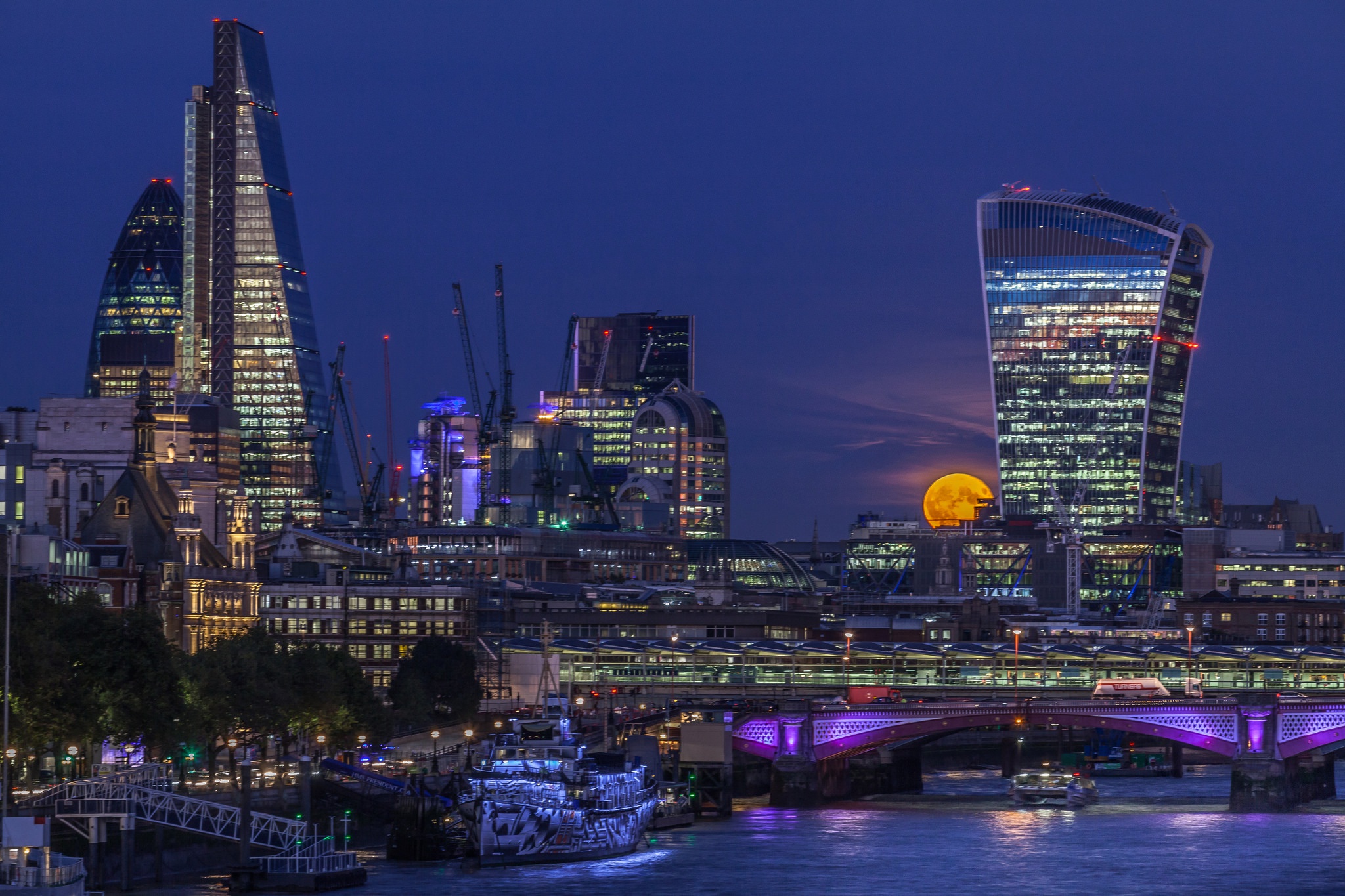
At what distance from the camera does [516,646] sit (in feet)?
634

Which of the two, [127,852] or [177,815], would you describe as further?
[177,815]

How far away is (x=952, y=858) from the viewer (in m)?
114

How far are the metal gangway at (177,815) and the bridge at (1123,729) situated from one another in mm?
44417

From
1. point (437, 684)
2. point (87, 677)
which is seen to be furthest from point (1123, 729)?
point (87, 677)

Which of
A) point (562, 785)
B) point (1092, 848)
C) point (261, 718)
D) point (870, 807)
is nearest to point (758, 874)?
point (562, 785)

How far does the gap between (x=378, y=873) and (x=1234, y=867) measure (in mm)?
35572

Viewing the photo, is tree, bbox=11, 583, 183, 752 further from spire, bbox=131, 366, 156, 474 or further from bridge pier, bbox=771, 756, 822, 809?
spire, bbox=131, 366, 156, 474

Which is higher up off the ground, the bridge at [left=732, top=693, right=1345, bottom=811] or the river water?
the bridge at [left=732, top=693, right=1345, bottom=811]

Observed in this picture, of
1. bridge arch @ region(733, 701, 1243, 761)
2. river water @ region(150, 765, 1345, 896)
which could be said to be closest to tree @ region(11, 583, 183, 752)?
river water @ region(150, 765, 1345, 896)

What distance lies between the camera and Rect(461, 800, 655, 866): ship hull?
112875 millimetres

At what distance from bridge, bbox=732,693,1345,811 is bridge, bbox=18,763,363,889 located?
4482cm

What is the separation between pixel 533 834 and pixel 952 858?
18.3 meters

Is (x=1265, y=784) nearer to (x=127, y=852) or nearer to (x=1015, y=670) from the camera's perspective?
(x=1015, y=670)

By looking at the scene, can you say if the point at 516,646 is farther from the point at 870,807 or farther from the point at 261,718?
the point at 261,718
